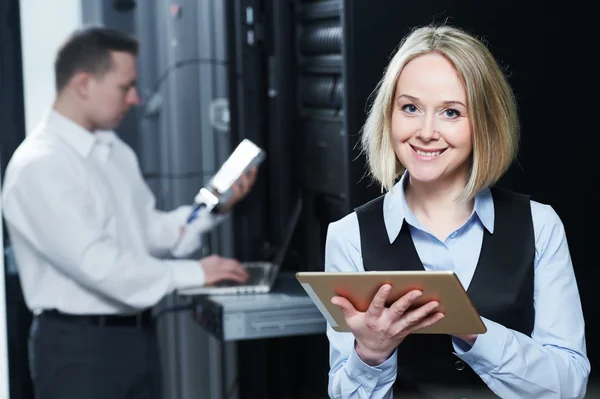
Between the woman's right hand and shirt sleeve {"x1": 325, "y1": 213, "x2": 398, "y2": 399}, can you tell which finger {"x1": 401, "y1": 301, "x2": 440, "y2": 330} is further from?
shirt sleeve {"x1": 325, "y1": 213, "x2": 398, "y2": 399}

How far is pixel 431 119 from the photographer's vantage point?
5.24ft

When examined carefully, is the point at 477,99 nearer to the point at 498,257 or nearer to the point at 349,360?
the point at 498,257

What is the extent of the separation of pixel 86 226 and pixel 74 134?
10.1 inches

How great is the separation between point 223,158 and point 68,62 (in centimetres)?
47

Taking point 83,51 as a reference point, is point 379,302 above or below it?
below

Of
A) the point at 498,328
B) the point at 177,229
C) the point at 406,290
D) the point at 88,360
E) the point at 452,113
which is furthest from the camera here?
the point at 177,229

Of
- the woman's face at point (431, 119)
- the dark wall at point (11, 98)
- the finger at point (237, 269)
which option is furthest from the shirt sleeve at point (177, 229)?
the woman's face at point (431, 119)

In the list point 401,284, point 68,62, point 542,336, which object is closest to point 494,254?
point 542,336

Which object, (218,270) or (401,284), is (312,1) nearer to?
(218,270)

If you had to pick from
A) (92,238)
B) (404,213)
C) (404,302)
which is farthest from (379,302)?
(92,238)

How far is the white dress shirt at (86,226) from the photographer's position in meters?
2.53

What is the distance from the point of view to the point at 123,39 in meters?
2.68

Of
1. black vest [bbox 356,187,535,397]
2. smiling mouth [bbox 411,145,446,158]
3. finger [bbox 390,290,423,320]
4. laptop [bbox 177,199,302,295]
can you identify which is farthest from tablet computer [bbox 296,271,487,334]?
laptop [bbox 177,199,302,295]

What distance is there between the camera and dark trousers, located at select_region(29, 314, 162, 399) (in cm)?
261
